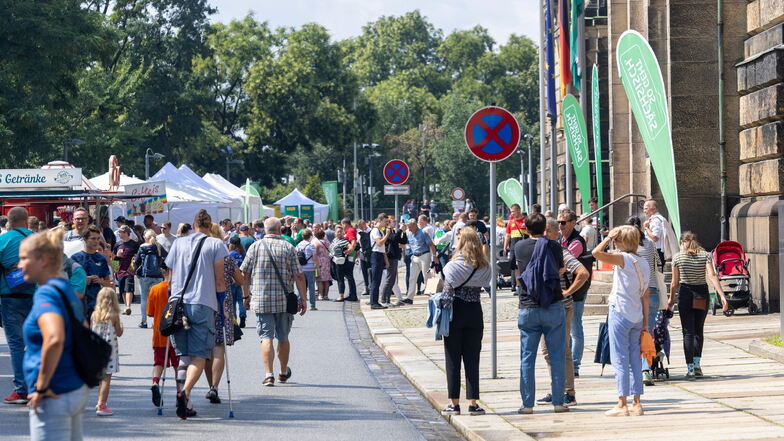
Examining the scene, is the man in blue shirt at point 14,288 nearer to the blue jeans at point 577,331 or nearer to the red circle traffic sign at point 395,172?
the blue jeans at point 577,331

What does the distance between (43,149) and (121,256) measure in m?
18.4

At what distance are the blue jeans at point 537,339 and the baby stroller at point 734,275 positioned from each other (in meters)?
8.52

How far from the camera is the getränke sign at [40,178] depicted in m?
29.4

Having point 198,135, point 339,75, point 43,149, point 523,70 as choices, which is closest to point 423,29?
point 523,70

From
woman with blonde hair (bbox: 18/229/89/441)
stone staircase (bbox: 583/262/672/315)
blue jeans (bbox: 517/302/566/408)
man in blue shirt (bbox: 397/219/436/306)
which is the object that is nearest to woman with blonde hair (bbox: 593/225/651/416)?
blue jeans (bbox: 517/302/566/408)

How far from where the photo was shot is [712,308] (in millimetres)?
19578

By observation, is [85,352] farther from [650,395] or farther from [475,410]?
[650,395]

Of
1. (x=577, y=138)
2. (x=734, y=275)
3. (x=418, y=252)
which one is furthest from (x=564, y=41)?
(x=734, y=275)

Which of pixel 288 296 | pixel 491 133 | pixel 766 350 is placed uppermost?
pixel 491 133

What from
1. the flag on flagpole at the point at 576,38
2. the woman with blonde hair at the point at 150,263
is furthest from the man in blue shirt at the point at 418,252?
the woman with blonde hair at the point at 150,263

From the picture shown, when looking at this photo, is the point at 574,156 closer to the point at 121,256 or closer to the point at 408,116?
the point at 121,256

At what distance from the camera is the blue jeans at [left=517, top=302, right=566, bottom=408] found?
10367 mm

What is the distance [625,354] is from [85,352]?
5317mm

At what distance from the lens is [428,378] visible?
1312 centimetres
